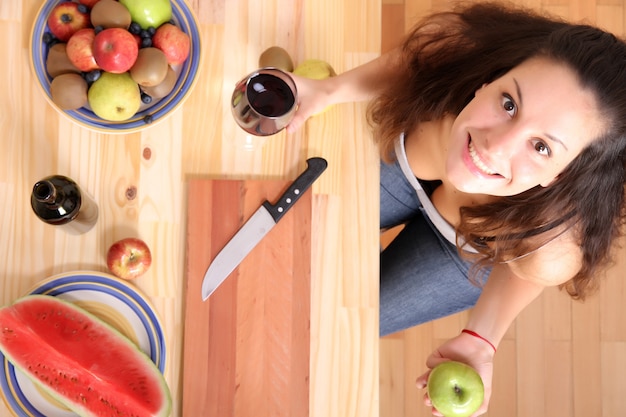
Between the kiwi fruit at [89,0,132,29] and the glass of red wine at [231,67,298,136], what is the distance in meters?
0.19

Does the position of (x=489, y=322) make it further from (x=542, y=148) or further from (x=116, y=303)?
(x=116, y=303)

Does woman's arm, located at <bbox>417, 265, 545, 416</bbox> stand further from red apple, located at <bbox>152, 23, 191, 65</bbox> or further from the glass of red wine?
red apple, located at <bbox>152, 23, 191, 65</bbox>

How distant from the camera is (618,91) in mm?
745

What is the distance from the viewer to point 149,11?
2.72 ft

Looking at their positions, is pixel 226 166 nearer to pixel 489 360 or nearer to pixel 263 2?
pixel 263 2

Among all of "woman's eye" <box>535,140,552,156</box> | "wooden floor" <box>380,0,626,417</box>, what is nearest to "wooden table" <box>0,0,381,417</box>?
"woman's eye" <box>535,140,552,156</box>

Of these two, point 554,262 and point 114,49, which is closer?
point 114,49

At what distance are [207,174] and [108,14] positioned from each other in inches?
10.6

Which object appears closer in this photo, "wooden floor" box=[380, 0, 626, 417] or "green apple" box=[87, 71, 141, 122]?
"green apple" box=[87, 71, 141, 122]

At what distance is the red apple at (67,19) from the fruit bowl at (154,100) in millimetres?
20

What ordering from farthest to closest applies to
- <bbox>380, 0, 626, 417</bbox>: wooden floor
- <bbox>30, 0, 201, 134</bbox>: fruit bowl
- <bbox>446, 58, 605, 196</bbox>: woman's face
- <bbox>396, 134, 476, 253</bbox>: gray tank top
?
<bbox>380, 0, 626, 417</bbox>: wooden floor → <bbox>396, 134, 476, 253</bbox>: gray tank top → <bbox>30, 0, 201, 134</bbox>: fruit bowl → <bbox>446, 58, 605, 196</bbox>: woman's face

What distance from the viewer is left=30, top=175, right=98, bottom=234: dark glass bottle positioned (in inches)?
29.9

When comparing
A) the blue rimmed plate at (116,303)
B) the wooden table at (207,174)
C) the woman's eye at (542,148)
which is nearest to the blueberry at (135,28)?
the wooden table at (207,174)

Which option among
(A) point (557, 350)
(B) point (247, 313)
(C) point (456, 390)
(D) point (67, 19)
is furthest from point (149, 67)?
(A) point (557, 350)
